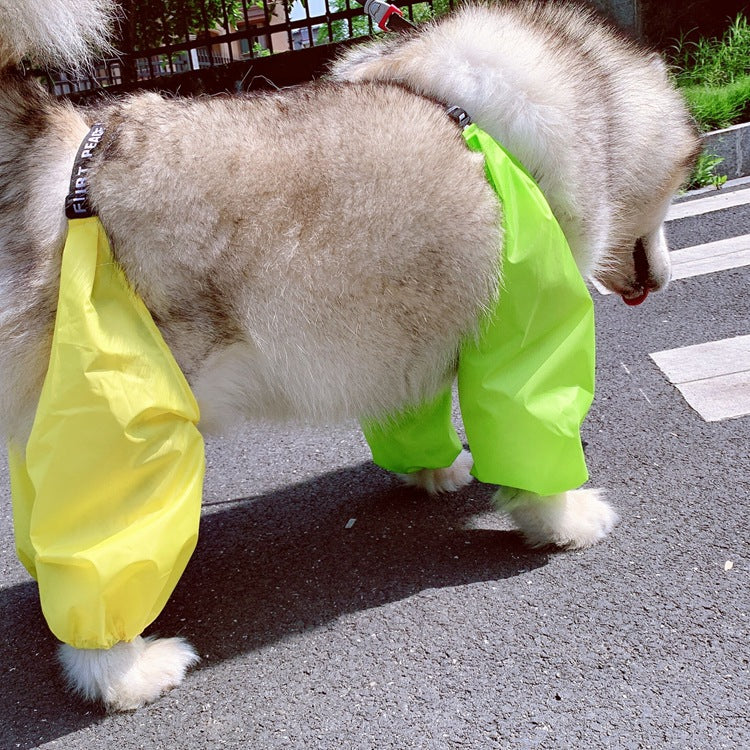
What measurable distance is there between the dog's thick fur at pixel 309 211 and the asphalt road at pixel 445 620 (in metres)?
0.14

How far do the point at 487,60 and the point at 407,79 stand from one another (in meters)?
0.23

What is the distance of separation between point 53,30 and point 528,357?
1.41 m

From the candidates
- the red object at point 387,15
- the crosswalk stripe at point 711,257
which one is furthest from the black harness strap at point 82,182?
the crosswalk stripe at point 711,257

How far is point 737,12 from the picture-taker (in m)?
7.04

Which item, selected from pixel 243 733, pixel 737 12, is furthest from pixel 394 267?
pixel 737 12

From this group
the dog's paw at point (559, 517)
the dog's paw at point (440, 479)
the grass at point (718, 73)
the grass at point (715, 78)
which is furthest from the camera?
the grass at point (718, 73)

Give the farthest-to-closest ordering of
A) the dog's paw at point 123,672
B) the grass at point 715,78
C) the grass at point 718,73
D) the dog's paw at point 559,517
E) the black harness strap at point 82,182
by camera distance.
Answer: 1. the grass at point 718,73
2. the grass at point 715,78
3. the dog's paw at point 559,517
4. the dog's paw at point 123,672
5. the black harness strap at point 82,182

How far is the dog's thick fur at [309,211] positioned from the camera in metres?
1.94

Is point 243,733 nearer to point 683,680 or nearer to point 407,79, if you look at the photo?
point 683,680

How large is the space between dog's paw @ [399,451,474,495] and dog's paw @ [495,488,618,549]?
15.8 inches

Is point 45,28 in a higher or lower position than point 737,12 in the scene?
higher

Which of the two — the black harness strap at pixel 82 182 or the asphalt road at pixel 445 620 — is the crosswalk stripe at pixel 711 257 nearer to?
the asphalt road at pixel 445 620

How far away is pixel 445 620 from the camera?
2209mm

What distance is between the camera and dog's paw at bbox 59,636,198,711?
2053 millimetres
